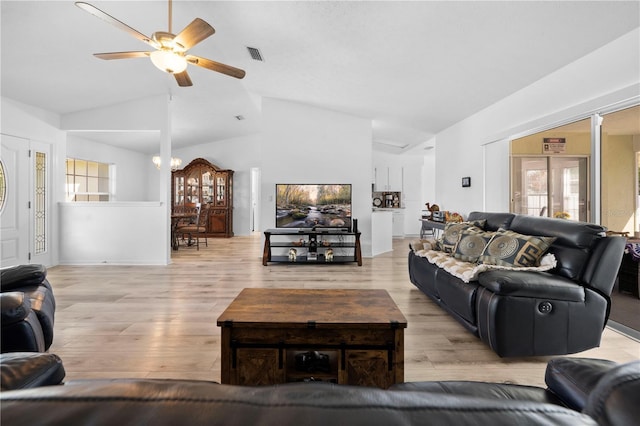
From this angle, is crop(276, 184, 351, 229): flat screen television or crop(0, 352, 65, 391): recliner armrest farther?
crop(276, 184, 351, 229): flat screen television

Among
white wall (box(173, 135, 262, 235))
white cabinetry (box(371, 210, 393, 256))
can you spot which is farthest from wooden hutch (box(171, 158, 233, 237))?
white cabinetry (box(371, 210, 393, 256))

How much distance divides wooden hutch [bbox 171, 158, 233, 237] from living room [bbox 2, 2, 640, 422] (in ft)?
3.89

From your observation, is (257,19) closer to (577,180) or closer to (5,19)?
(5,19)

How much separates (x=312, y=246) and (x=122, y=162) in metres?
6.27

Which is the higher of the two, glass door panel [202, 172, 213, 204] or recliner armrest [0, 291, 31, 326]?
glass door panel [202, 172, 213, 204]

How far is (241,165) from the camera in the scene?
9.88 m

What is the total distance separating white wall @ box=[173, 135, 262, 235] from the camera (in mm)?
9867

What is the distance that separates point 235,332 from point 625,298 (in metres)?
4.05

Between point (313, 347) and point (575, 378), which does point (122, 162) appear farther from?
point (575, 378)

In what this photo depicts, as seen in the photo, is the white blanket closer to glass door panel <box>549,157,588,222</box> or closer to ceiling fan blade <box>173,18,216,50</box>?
glass door panel <box>549,157,588,222</box>

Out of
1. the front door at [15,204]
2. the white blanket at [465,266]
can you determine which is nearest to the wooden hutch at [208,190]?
the front door at [15,204]

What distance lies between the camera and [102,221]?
18.4ft

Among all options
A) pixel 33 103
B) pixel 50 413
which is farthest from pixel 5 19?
pixel 50 413

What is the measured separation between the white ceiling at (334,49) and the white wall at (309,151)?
0.33 meters
